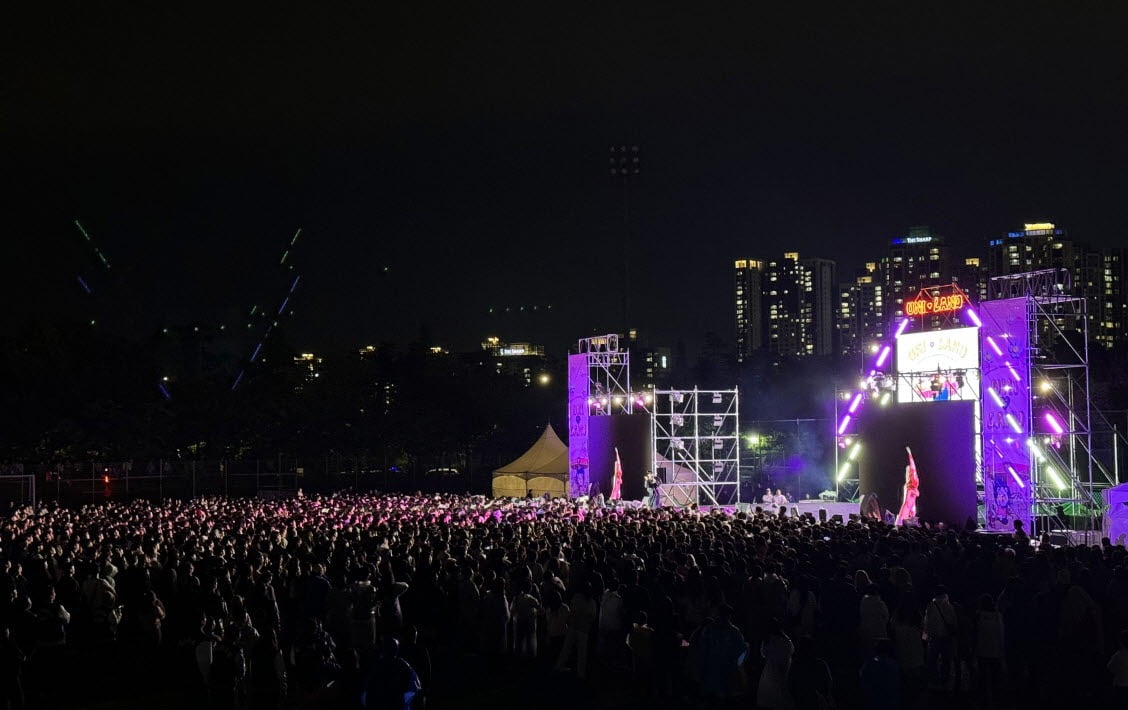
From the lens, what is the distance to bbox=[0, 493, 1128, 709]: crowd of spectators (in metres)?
10.5

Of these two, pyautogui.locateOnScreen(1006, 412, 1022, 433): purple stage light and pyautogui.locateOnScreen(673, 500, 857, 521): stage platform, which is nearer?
pyautogui.locateOnScreen(1006, 412, 1022, 433): purple stage light

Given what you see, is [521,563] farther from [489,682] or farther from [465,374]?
[465,374]

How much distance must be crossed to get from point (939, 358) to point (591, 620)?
23.0 metres

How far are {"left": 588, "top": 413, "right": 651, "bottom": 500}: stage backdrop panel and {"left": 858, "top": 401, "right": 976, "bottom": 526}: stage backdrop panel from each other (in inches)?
397

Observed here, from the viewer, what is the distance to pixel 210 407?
5528cm

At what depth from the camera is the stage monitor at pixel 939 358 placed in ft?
101

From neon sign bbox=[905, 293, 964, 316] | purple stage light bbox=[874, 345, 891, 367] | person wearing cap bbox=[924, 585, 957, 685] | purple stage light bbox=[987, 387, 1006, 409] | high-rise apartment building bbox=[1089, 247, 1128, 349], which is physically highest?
high-rise apartment building bbox=[1089, 247, 1128, 349]

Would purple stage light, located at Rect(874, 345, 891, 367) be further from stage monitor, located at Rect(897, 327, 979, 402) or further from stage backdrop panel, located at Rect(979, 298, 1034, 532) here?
stage backdrop panel, located at Rect(979, 298, 1034, 532)

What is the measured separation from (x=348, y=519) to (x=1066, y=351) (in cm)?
5791

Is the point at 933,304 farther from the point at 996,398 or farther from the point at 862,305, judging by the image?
the point at 862,305

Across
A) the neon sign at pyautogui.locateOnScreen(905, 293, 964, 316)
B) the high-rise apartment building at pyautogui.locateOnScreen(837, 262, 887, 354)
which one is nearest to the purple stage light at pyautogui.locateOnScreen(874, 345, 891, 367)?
the neon sign at pyautogui.locateOnScreen(905, 293, 964, 316)

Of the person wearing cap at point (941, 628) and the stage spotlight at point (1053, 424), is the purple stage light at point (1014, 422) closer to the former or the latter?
the stage spotlight at point (1053, 424)

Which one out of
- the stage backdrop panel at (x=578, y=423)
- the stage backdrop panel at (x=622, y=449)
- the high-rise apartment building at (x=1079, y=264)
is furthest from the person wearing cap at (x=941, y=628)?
the high-rise apartment building at (x=1079, y=264)

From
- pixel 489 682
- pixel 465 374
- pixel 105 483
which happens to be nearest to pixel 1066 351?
pixel 465 374
